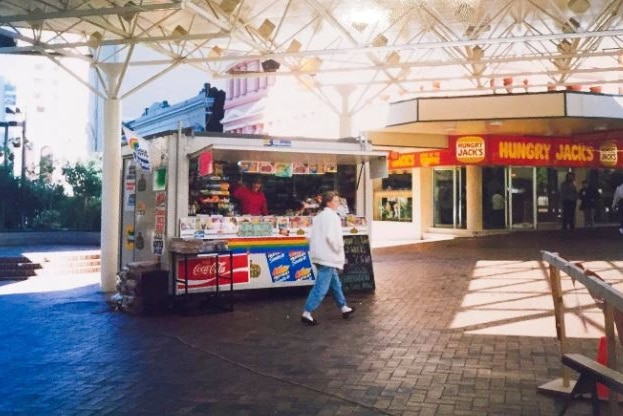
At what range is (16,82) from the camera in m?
64.3

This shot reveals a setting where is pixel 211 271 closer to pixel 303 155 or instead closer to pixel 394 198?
pixel 303 155

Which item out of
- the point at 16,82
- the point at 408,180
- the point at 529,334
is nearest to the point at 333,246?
the point at 529,334

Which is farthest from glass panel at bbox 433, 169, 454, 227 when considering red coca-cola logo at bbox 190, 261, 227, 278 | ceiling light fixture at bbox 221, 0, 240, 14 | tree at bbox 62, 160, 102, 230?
red coca-cola logo at bbox 190, 261, 227, 278

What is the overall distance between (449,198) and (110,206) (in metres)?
13.5

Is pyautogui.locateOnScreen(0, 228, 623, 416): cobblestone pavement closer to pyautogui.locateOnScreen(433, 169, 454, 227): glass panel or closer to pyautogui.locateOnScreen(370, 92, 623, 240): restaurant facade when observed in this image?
pyautogui.locateOnScreen(370, 92, 623, 240): restaurant facade

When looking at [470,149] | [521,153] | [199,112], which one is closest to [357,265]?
[470,149]

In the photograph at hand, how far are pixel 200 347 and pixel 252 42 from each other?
8996 mm

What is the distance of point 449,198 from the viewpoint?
72.2ft

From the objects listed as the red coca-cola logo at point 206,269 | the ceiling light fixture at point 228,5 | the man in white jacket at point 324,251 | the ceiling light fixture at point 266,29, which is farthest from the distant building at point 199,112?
the man in white jacket at point 324,251

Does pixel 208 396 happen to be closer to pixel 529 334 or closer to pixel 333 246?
pixel 333 246

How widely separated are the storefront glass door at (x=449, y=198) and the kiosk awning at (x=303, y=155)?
35.4 feet

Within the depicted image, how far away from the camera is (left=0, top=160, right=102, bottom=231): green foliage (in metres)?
21.2

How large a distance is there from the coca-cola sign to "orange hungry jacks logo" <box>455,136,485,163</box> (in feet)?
41.2

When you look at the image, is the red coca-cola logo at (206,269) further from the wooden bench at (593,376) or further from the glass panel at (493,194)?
the glass panel at (493,194)
